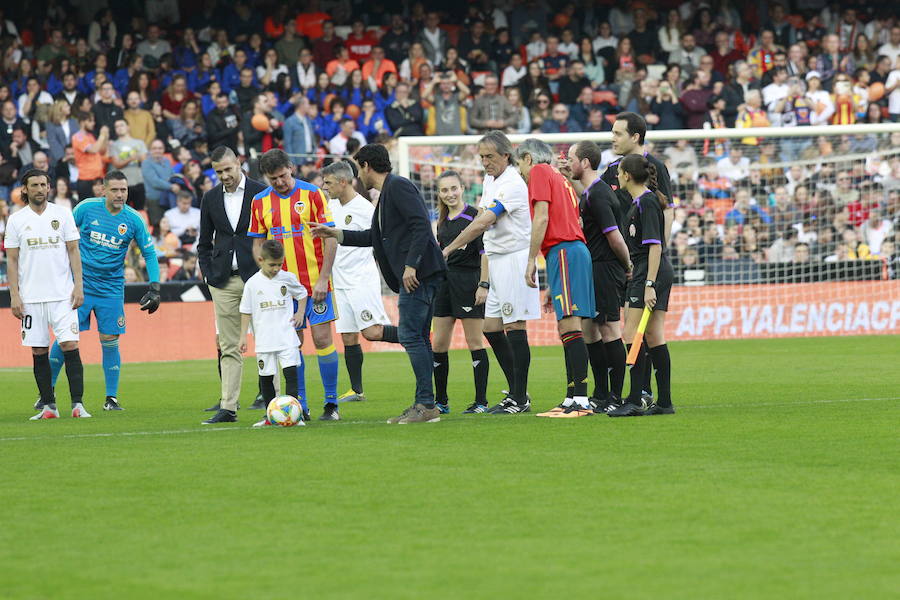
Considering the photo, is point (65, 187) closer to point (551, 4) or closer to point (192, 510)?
point (551, 4)

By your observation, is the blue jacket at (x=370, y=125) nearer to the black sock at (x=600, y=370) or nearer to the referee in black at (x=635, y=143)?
the referee in black at (x=635, y=143)

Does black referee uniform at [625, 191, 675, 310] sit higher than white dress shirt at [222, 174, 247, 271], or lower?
lower

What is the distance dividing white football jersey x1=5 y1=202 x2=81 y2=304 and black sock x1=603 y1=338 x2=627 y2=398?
4.70m

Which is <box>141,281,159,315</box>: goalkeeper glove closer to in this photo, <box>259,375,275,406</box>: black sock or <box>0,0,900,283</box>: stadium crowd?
<box>259,375,275,406</box>: black sock

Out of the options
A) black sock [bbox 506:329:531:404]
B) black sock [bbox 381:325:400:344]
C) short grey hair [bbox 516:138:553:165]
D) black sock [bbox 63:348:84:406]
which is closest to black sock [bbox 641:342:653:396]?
black sock [bbox 506:329:531:404]

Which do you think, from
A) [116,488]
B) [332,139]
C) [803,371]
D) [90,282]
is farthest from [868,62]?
[116,488]

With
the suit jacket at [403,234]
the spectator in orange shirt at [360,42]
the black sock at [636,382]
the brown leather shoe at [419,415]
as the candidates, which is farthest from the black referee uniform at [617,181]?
A: the spectator in orange shirt at [360,42]

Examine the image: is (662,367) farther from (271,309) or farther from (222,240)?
(222,240)

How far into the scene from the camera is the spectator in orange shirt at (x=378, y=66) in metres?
27.0

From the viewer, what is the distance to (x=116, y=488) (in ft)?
24.2

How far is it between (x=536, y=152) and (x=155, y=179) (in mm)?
14299

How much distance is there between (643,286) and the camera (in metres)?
10.4

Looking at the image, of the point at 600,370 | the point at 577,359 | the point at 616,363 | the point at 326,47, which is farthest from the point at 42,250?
the point at 326,47

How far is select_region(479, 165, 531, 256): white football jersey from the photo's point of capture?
35.9 feet
